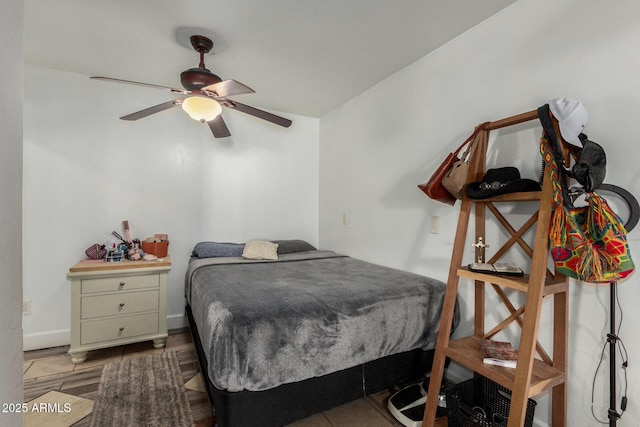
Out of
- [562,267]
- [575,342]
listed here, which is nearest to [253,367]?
[562,267]

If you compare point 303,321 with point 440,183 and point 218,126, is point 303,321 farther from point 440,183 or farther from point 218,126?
point 218,126

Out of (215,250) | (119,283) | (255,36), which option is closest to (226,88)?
(255,36)

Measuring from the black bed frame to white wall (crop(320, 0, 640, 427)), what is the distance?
51 cm

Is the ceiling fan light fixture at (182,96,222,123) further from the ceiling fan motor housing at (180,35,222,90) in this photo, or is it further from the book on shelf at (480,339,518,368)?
the book on shelf at (480,339,518,368)

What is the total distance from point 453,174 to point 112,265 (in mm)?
2469

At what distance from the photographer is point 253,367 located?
1.30 m

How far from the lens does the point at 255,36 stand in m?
1.96

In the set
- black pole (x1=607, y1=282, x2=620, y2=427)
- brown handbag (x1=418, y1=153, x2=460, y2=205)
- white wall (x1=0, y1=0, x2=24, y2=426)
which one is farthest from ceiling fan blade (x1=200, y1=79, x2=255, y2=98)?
black pole (x1=607, y1=282, x2=620, y2=427)

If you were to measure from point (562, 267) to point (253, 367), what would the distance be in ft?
4.38

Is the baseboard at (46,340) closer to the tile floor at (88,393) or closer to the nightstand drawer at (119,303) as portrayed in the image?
the tile floor at (88,393)

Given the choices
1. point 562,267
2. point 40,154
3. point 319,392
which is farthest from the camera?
point 40,154

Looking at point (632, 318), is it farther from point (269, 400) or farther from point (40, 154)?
point (40, 154)

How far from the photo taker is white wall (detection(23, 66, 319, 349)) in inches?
97.0

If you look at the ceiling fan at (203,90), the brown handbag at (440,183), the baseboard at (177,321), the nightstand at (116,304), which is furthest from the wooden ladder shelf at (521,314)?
the baseboard at (177,321)
